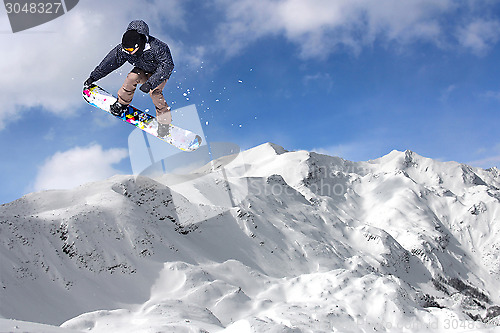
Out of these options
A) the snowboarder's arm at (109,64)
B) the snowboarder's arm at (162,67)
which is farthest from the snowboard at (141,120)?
the snowboarder's arm at (162,67)

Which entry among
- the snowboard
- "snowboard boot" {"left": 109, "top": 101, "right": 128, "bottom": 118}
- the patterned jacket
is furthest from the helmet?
the snowboard

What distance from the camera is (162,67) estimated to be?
28.1 ft

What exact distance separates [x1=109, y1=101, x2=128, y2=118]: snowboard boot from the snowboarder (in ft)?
0.68

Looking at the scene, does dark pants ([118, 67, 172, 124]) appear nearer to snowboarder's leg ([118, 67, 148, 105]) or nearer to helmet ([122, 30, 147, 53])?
snowboarder's leg ([118, 67, 148, 105])

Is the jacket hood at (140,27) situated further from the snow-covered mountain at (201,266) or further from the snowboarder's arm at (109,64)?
the snow-covered mountain at (201,266)

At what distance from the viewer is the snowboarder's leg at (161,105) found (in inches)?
370

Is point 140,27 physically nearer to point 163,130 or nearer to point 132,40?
point 132,40

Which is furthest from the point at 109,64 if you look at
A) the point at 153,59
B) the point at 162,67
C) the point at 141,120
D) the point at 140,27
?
the point at 141,120

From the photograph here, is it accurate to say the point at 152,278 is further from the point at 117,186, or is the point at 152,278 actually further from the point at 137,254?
the point at 117,186

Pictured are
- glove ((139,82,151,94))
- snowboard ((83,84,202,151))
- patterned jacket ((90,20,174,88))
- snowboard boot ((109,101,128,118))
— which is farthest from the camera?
snowboard ((83,84,202,151))

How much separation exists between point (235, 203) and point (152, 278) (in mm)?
29184

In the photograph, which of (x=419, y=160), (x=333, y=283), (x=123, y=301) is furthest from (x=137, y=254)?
(x=419, y=160)

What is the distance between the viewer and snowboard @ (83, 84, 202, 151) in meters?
11.7

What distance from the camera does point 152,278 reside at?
42812 millimetres
